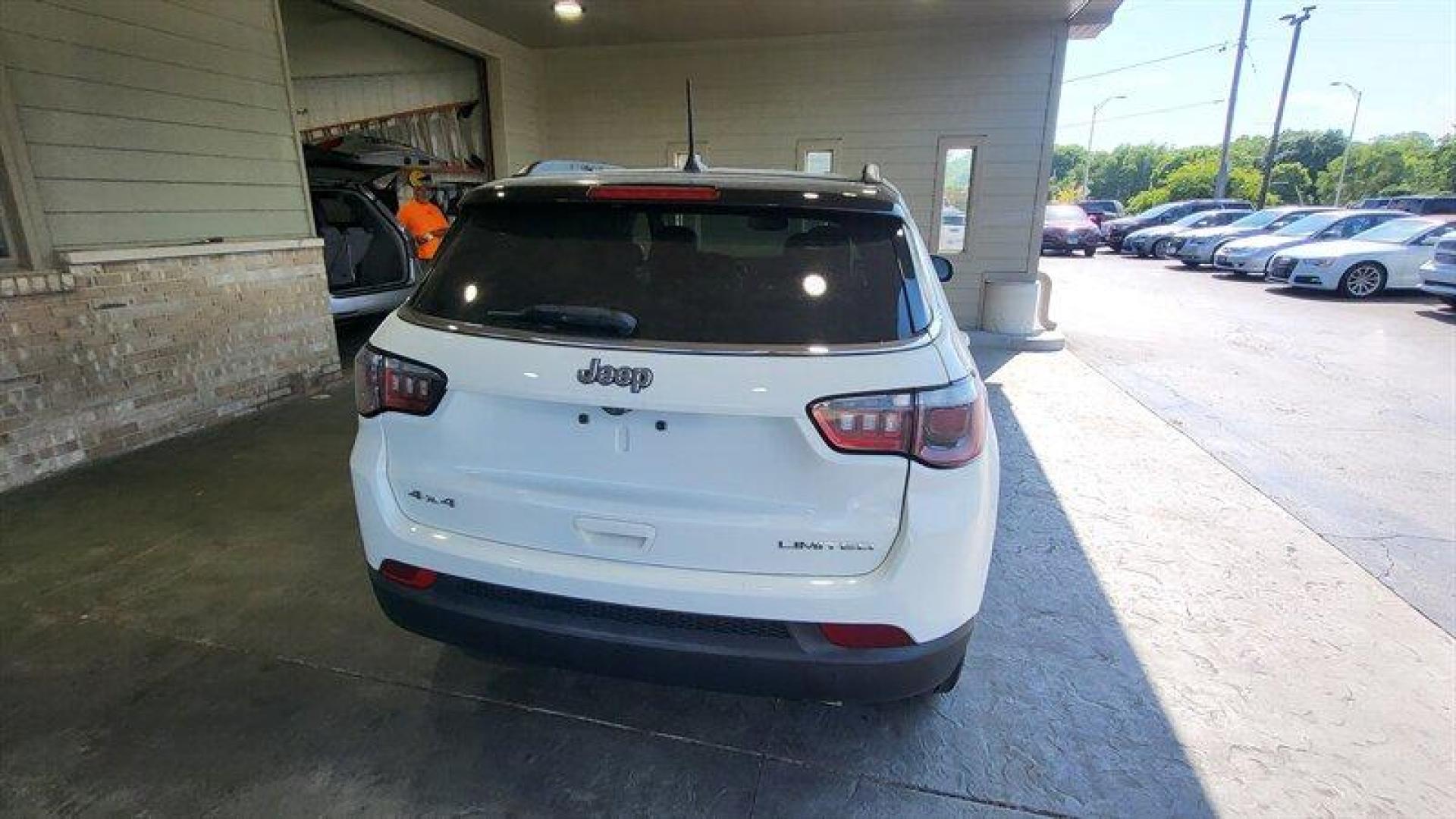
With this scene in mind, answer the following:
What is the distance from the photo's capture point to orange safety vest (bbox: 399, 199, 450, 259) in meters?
7.55

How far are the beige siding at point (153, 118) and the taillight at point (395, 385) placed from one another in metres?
3.59

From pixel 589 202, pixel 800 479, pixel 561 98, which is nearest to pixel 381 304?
pixel 561 98

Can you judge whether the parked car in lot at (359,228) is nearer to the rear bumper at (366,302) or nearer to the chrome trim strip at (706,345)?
the rear bumper at (366,302)

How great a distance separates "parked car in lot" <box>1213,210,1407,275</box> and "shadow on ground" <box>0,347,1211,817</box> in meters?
14.3

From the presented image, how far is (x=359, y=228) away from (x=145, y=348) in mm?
3177

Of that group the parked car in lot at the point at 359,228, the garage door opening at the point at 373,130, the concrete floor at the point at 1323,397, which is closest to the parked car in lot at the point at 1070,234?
the concrete floor at the point at 1323,397

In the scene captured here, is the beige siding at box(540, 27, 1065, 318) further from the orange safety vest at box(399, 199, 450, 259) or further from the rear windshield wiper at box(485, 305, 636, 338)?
the rear windshield wiper at box(485, 305, 636, 338)

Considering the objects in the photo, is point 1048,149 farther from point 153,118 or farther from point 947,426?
point 153,118

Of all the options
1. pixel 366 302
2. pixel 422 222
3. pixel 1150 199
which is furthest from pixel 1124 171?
pixel 366 302

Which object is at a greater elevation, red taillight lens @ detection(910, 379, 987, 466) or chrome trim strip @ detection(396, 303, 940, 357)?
chrome trim strip @ detection(396, 303, 940, 357)

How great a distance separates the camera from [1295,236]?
13836mm

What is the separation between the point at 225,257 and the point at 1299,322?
→ 11.9 m

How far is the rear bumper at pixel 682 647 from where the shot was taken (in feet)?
5.28

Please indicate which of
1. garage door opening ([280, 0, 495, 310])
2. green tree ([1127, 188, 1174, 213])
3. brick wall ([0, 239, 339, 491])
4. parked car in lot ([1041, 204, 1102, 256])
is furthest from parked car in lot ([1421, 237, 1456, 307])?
green tree ([1127, 188, 1174, 213])
